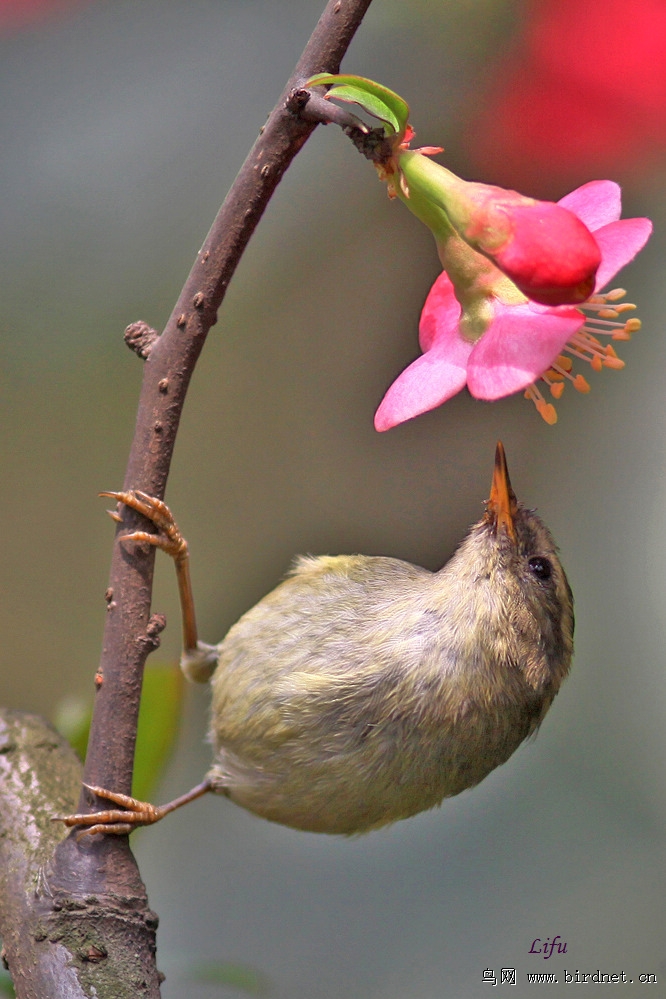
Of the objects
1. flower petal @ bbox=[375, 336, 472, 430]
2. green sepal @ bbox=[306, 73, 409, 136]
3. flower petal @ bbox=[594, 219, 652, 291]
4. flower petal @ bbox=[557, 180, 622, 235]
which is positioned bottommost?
flower petal @ bbox=[375, 336, 472, 430]

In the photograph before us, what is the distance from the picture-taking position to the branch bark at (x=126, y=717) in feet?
2.93

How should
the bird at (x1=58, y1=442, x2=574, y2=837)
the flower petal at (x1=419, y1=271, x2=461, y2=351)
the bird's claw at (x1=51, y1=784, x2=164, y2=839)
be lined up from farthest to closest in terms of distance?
the bird at (x1=58, y1=442, x2=574, y2=837)
the bird's claw at (x1=51, y1=784, x2=164, y2=839)
the flower petal at (x1=419, y1=271, x2=461, y2=351)

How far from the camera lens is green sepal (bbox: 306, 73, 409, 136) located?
730 millimetres

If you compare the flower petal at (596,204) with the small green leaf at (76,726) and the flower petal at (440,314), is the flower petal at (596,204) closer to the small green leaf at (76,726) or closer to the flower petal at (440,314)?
the flower petal at (440,314)

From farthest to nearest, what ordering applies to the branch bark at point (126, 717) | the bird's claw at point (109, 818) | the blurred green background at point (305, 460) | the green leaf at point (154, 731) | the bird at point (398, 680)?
the blurred green background at point (305, 460)
the green leaf at point (154, 731)
the bird at point (398, 680)
the bird's claw at point (109, 818)
the branch bark at point (126, 717)

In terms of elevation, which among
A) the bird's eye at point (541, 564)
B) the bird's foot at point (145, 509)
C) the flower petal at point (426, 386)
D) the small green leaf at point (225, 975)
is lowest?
the small green leaf at point (225, 975)

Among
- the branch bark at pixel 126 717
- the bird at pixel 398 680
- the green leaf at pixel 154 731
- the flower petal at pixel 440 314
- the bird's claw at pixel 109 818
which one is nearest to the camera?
the flower petal at pixel 440 314

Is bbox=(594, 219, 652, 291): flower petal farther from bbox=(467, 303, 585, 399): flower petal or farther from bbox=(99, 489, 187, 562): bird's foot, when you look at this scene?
bbox=(99, 489, 187, 562): bird's foot

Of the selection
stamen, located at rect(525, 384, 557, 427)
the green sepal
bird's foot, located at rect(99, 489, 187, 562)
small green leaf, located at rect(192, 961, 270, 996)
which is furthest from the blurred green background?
the green sepal

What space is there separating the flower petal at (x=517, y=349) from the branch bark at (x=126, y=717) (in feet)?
0.98

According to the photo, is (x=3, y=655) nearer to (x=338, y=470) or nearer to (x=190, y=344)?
(x=338, y=470)

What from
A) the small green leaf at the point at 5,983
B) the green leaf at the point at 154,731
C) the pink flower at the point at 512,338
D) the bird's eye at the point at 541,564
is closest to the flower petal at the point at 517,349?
the pink flower at the point at 512,338

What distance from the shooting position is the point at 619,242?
0.70 m

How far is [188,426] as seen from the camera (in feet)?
7.82
